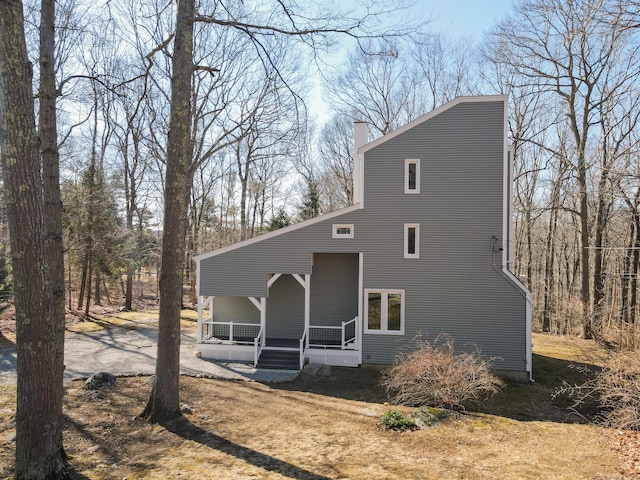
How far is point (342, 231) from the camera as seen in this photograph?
44.4ft

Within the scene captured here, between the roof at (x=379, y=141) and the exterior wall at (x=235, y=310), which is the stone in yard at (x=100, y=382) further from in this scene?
the exterior wall at (x=235, y=310)

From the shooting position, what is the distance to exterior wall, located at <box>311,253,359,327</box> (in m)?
14.7

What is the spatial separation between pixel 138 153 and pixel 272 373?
1727cm

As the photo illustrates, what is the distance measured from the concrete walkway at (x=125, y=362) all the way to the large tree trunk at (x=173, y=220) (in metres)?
4.19

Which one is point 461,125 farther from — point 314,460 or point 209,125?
point 209,125

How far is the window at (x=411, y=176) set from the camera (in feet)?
43.6

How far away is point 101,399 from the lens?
9.12 metres

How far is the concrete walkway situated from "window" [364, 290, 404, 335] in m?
3.07

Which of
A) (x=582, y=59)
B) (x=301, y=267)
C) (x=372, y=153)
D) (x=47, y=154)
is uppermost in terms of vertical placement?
(x=582, y=59)

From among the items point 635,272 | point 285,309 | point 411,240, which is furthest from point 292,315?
point 635,272

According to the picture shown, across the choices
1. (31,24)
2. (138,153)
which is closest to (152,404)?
(31,24)

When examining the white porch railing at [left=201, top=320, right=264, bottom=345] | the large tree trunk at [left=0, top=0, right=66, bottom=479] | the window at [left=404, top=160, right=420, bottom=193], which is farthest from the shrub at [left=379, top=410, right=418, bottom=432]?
the window at [left=404, top=160, right=420, bottom=193]

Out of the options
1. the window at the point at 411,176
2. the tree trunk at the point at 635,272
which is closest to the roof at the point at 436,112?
the window at the point at 411,176

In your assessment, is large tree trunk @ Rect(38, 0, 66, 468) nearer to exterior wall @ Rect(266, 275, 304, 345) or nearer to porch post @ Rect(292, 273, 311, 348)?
porch post @ Rect(292, 273, 311, 348)
